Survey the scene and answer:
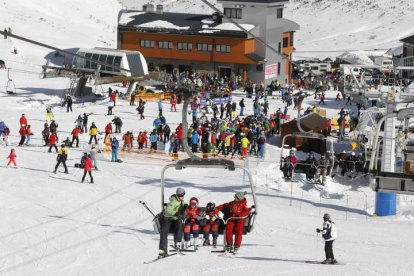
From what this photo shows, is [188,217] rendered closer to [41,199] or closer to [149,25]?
[41,199]

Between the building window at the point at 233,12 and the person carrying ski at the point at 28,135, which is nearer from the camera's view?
the person carrying ski at the point at 28,135

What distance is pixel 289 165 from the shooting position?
1098 inches

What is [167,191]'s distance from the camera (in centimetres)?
2595

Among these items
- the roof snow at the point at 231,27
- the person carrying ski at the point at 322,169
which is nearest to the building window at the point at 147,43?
the roof snow at the point at 231,27

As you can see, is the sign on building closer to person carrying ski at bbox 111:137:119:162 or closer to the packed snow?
the packed snow

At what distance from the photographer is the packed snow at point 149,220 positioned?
1775 cm

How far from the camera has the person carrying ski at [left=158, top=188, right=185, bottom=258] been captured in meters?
15.7

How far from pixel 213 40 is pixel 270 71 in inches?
166

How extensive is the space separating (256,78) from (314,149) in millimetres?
21059

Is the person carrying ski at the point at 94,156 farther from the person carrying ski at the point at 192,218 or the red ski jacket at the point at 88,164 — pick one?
the person carrying ski at the point at 192,218

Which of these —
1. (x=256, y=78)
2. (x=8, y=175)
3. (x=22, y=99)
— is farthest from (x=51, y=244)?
(x=256, y=78)

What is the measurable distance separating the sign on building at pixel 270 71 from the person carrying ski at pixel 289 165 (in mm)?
26663

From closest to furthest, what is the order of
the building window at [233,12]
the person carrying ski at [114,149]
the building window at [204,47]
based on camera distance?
the person carrying ski at [114,149] < the building window at [204,47] < the building window at [233,12]

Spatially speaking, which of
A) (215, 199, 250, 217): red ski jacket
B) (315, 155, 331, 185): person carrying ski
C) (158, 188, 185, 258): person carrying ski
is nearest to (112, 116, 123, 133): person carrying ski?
(315, 155, 331, 185): person carrying ski
